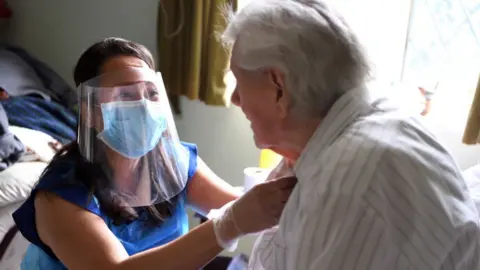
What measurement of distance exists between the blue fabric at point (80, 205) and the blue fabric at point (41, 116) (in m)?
0.88

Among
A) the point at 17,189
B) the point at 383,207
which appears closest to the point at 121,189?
the point at 17,189

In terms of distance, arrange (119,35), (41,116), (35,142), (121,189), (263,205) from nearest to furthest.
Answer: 1. (263,205)
2. (121,189)
3. (35,142)
4. (41,116)
5. (119,35)

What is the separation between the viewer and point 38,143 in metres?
2.14

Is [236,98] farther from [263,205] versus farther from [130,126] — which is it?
[130,126]

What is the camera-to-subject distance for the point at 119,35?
271cm

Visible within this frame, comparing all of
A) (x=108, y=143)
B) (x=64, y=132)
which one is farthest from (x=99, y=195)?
(x=64, y=132)

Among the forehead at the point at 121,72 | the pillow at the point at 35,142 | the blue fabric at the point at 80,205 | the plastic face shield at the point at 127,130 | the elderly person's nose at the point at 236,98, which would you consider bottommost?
the pillow at the point at 35,142

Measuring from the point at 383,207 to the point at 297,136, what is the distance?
255mm

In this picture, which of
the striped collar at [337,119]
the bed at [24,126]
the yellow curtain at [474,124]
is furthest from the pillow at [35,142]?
the yellow curtain at [474,124]

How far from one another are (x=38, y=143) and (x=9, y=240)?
39cm

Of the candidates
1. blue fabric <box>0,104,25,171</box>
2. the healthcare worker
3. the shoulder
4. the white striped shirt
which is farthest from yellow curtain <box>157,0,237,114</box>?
the white striped shirt

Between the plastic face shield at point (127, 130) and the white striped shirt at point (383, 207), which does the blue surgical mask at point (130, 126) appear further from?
the white striped shirt at point (383, 207)

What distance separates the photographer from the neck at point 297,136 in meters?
1.01

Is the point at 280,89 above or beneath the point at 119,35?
above
